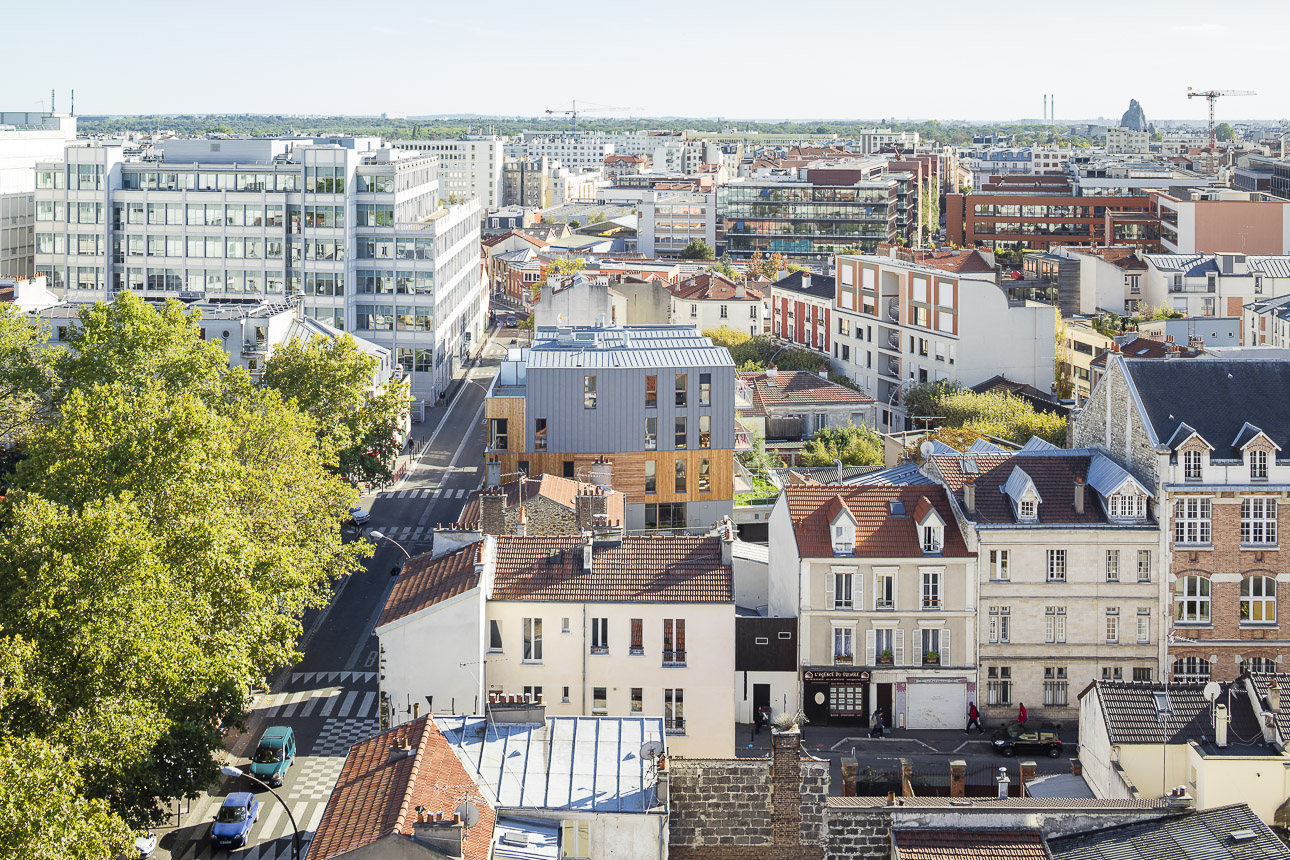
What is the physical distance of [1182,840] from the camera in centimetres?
3903

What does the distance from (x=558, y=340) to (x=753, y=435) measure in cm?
1842

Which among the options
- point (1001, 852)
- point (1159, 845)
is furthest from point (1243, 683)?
point (1001, 852)

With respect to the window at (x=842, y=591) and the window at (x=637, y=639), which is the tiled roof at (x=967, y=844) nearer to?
the window at (x=637, y=639)

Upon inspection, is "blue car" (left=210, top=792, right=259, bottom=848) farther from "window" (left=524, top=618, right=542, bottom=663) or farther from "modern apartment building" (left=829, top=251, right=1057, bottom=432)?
"modern apartment building" (left=829, top=251, right=1057, bottom=432)

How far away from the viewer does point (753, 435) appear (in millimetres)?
111438

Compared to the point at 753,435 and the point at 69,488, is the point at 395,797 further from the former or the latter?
the point at 753,435

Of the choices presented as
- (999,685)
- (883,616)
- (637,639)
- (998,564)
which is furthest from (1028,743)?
(637,639)

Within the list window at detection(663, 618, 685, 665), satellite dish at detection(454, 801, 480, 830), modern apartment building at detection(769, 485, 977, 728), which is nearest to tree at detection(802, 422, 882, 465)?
modern apartment building at detection(769, 485, 977, 728)

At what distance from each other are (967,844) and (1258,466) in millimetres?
34047

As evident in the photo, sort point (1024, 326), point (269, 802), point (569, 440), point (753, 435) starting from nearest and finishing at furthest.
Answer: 1. point (269, 802)
2. point (569, 440)
3. point (753, 435)
4. point (1024, 326)

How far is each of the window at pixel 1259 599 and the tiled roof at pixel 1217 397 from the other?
5.53 meters

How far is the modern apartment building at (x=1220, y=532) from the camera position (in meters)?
65.5

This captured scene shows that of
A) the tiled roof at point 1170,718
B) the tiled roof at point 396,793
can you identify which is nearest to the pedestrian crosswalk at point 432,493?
the tiled roof at point 396,793

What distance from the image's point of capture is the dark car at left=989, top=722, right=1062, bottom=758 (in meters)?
63.1
